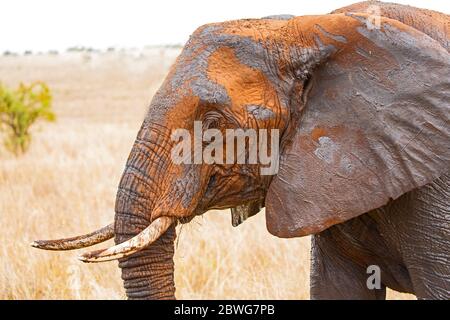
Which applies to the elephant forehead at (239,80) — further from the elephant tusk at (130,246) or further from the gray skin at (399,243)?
the gray skin at (399,243)

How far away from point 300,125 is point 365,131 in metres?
0.27

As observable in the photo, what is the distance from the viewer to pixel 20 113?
15.4 metres

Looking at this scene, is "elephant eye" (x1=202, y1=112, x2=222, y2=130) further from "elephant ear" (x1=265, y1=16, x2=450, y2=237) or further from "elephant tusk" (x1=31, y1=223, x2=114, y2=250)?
"elephant tusk" (x1=31, y1=223, x2=114, y2=250)

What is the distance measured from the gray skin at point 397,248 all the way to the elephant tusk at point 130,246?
1.08 metres

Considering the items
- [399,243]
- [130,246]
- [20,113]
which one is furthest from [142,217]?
[20,113]

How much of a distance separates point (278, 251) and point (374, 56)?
3.31 meters

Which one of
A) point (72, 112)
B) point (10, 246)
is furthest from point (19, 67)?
point (10, 246)

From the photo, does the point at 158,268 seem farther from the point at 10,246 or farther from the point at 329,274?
the point at 10,246

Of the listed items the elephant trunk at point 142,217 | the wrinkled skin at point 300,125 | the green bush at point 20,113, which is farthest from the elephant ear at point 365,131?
the green bush at point 20,113

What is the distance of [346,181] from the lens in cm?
340

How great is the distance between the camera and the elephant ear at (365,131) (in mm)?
3352

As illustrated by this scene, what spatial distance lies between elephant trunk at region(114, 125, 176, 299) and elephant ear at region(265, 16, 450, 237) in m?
0.53

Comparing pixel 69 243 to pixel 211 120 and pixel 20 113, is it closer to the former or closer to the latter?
pixel 211 120
